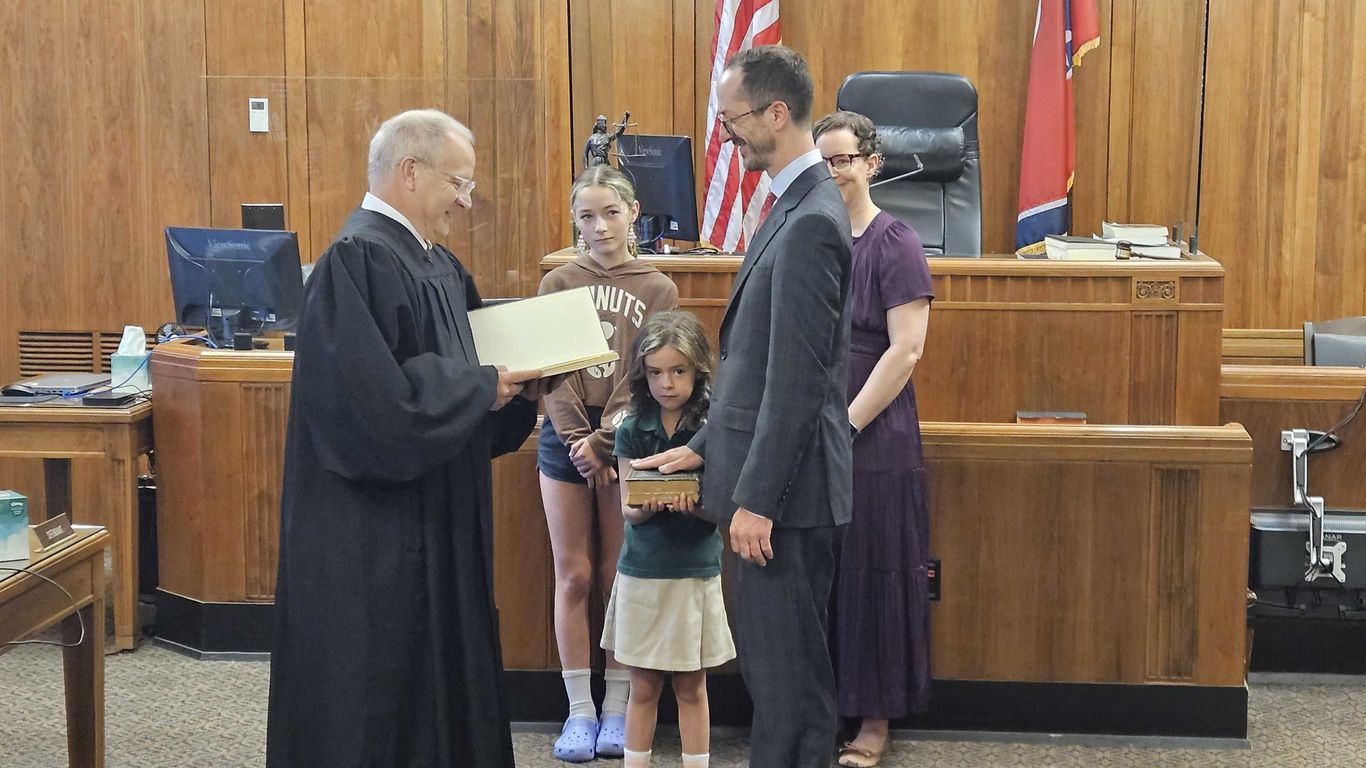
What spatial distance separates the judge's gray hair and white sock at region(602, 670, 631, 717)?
1.54 metres

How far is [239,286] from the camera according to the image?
445 cm

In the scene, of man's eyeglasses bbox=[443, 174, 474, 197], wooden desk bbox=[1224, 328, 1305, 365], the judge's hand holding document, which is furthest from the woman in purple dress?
wooden desk bbox=[1224, 328, 1305, 365]

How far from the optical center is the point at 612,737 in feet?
11.5

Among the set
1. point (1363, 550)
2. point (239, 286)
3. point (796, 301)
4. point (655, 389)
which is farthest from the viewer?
point (239, 286)

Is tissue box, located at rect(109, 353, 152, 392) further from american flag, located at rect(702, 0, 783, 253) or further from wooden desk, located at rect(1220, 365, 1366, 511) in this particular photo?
wooden desk, located at rect(1220, 365, 1366, 511)

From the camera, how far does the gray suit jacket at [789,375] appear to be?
2.45 metres

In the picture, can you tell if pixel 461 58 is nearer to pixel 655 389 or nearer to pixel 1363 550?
pixel 655 389

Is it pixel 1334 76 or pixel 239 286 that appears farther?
pixel 1334 76

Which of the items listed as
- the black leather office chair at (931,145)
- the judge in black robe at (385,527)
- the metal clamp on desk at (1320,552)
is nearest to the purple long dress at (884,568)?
the judge in black robe at (385,527)

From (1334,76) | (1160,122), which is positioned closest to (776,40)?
(1160,122)

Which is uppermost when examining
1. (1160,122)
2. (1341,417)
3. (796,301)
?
(1160,122)

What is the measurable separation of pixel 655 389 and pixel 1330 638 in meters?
2.39

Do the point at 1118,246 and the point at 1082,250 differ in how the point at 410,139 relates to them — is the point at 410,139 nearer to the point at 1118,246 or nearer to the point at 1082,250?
the point at 1082,250

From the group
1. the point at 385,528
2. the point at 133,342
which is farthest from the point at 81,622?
the point at 133,342
